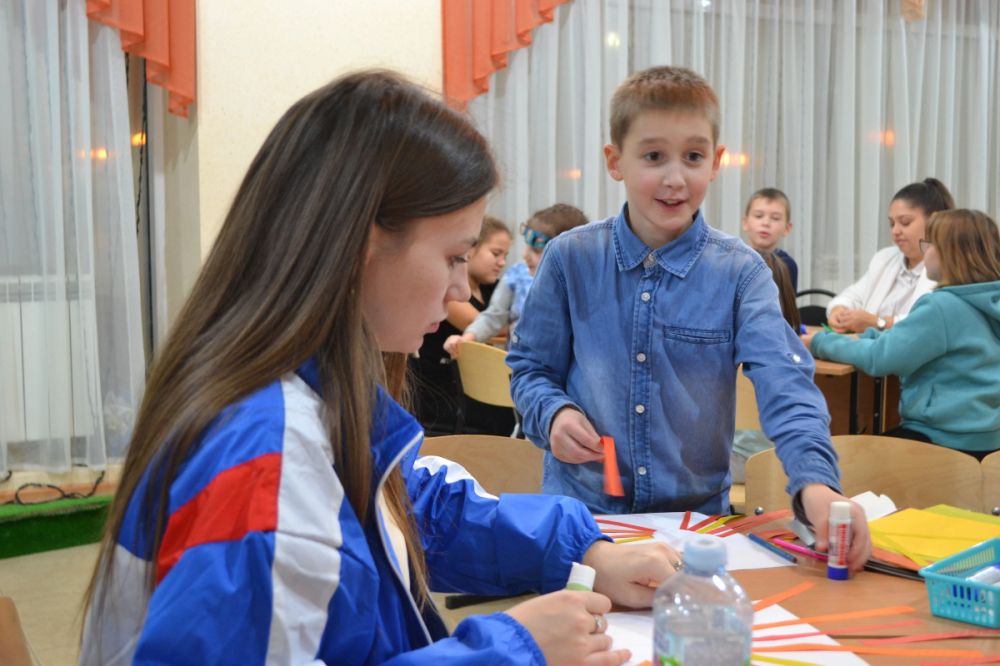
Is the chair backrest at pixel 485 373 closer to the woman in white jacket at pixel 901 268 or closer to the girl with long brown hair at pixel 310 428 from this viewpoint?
the woman in white jacket at pixel 901 268

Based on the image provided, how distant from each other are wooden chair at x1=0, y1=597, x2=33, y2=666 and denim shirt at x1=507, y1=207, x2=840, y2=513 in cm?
89

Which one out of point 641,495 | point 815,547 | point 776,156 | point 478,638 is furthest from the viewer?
point 776,156

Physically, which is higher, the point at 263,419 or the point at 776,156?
the point at 776,156

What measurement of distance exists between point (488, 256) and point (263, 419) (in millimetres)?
3947

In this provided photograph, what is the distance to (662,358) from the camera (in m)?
1.79

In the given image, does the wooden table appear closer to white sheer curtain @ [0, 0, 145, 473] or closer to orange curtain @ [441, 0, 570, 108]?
white sheer curtain @ [0, 0, 145, 473]

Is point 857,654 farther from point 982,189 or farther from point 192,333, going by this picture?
point 982,189

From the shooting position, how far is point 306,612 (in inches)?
31.4

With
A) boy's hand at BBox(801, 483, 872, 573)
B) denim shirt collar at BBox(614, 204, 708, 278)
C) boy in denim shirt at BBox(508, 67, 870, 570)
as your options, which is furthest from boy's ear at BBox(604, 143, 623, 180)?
boy's hand at BBox(801, 483, 872, 573)

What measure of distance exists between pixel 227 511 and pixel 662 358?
1.14 meters

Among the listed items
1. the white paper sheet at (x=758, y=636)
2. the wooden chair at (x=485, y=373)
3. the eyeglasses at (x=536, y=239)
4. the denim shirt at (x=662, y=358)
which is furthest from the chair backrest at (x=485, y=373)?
the white paper sheet at (x=758, y=636)

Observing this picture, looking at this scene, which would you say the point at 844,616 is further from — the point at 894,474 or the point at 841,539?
the point at 894,474

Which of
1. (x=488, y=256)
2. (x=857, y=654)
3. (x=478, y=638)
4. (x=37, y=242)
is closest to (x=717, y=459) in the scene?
(x=857, y=654)

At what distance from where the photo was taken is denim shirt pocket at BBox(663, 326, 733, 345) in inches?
69.3
